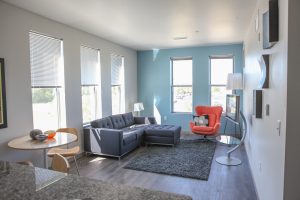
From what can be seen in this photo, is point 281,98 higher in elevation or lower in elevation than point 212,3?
lower

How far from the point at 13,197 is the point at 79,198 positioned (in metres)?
0.33

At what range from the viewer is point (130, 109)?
712cm

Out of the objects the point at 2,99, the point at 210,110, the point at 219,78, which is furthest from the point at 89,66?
the point at 219,78

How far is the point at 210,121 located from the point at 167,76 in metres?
2.07

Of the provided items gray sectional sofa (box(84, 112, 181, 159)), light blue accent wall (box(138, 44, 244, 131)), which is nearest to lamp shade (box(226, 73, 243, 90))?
light blue accent wall (box(138, 44, 244, 131))

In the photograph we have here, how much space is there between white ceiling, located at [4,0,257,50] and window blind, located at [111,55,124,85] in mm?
809

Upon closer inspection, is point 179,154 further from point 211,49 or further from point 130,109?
point 211,49

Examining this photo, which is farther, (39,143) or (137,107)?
(137,107)

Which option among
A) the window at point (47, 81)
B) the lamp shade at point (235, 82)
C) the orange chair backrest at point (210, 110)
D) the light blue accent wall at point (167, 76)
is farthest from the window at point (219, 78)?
the window at point (47, 81)

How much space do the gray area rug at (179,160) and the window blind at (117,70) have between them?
84.3 inches

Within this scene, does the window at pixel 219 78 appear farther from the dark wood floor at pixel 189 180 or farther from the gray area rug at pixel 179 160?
the dark wood floor at pixel 189 180

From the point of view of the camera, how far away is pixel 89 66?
5.04 m

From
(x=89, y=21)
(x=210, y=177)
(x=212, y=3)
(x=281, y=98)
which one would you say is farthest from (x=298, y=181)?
(x=89, y=21)

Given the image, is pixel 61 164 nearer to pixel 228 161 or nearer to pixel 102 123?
pixel 102 123
